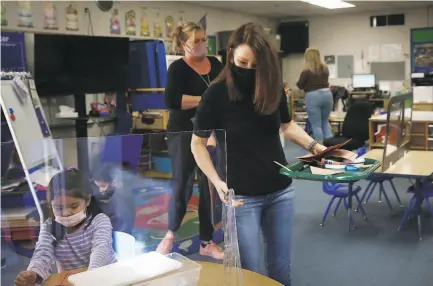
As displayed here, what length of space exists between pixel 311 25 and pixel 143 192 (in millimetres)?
10779

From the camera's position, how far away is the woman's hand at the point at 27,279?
1437mm

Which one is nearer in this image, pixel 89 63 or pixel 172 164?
pixel 172 164

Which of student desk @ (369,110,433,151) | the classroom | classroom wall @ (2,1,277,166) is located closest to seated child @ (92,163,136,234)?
the classroom

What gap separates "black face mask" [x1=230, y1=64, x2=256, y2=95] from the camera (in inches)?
80.4

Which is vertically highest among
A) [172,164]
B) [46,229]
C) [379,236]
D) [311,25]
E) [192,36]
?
[311,25]

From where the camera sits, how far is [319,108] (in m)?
6.57

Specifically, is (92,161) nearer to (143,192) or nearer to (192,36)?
(143,192)

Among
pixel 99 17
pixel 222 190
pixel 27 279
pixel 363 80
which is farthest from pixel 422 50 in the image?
pixel 27 279

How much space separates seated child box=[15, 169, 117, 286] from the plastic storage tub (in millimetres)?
164

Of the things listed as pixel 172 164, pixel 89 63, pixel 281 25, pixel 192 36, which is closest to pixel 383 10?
pixel 281 25

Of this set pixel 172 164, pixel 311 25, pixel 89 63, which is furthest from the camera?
pixel 311 25

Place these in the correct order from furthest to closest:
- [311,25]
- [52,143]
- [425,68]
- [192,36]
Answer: [311,25]
[425,68]
[192,36]
[52,143]

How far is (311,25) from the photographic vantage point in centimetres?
1160

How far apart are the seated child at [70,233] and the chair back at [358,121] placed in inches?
205
